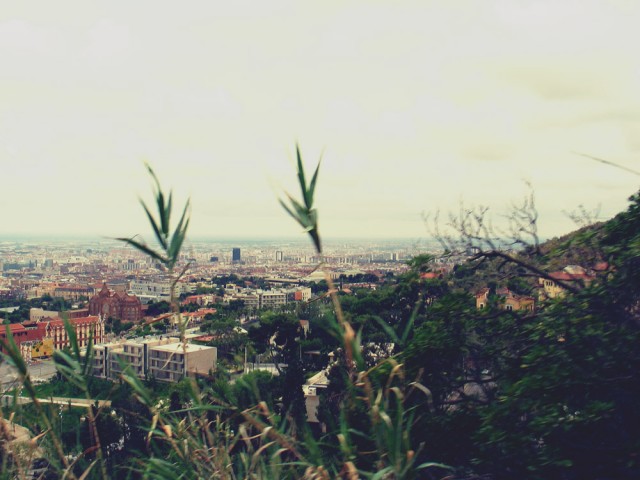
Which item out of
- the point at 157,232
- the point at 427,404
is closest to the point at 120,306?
the point at 427,404

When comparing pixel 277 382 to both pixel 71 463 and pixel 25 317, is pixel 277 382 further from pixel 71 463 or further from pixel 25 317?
pixel 25 317

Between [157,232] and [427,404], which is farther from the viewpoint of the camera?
[427,404]

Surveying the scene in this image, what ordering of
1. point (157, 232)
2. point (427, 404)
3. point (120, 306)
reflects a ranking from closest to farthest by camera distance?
1. point (157, 232)
2. point (427, 404)
3. point (120, 306)

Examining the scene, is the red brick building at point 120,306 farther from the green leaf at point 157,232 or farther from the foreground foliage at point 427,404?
the green leaf at point 157,232

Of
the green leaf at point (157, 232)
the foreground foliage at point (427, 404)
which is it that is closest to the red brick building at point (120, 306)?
the foreground foliage at point (427, 404)

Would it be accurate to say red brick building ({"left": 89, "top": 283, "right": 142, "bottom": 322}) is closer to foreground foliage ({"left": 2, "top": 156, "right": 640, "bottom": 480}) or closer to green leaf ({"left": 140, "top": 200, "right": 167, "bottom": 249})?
foreground foliage ({"left": 2, "top": 156, "right": 640, "bottom": 480})

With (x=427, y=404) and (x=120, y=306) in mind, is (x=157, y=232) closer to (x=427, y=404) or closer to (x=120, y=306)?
(x=427, y=404)

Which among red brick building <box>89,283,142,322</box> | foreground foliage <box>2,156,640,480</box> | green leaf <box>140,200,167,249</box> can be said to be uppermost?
green leaf <box>140,200,167,249</box>

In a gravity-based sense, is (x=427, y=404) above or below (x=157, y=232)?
below

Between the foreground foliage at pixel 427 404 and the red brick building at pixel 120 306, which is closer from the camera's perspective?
the foreground foliage at pixel 427 404

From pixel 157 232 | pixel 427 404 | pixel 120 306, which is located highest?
pixel 157 232

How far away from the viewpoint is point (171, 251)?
1618 millimetres

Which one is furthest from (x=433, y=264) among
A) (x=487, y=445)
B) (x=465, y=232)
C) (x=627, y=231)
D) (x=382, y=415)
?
A: (x=382, y=415)

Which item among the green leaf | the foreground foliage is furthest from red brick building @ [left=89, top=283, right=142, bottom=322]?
the green leaf
